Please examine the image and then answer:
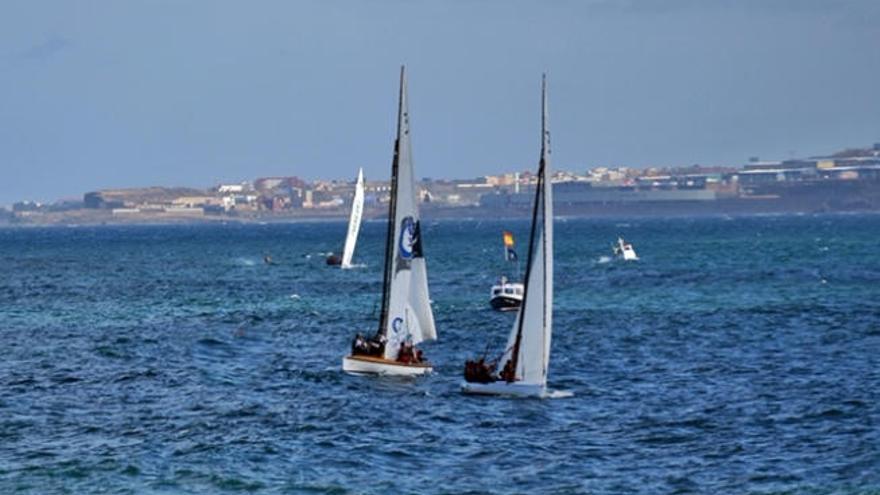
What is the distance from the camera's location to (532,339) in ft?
192

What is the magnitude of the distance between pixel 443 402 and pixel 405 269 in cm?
844

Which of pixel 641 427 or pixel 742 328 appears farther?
pixel 742 328

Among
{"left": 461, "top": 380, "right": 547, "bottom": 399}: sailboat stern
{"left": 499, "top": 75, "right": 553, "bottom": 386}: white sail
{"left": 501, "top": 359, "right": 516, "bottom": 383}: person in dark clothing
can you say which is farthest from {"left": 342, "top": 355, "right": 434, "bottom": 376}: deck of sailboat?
{"left": 501, "top": 359, "right": 516, "bottom": 383}: person in dark clothing

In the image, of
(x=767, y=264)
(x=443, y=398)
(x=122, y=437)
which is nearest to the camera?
(x=122, y=437)

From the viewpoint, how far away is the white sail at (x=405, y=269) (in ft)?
211

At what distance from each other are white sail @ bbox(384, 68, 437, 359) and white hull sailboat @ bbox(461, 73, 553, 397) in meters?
5.69

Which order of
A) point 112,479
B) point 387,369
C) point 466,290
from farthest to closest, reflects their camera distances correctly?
1. point 466,290
2. point 387,369
3. point 112,479

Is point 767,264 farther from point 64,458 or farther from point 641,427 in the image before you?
point 64,458

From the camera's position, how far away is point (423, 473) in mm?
44281

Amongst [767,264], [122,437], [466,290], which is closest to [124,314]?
[466,290]

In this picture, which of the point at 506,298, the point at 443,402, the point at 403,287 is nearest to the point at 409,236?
the point at 403,287

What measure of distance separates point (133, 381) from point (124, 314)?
37.5 meters

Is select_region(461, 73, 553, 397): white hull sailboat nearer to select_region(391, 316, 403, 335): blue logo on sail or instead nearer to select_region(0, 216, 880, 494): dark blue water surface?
select_region(0, 216, 880, 494): dark blue water surface

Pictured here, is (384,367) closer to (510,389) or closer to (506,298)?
(510,389)
